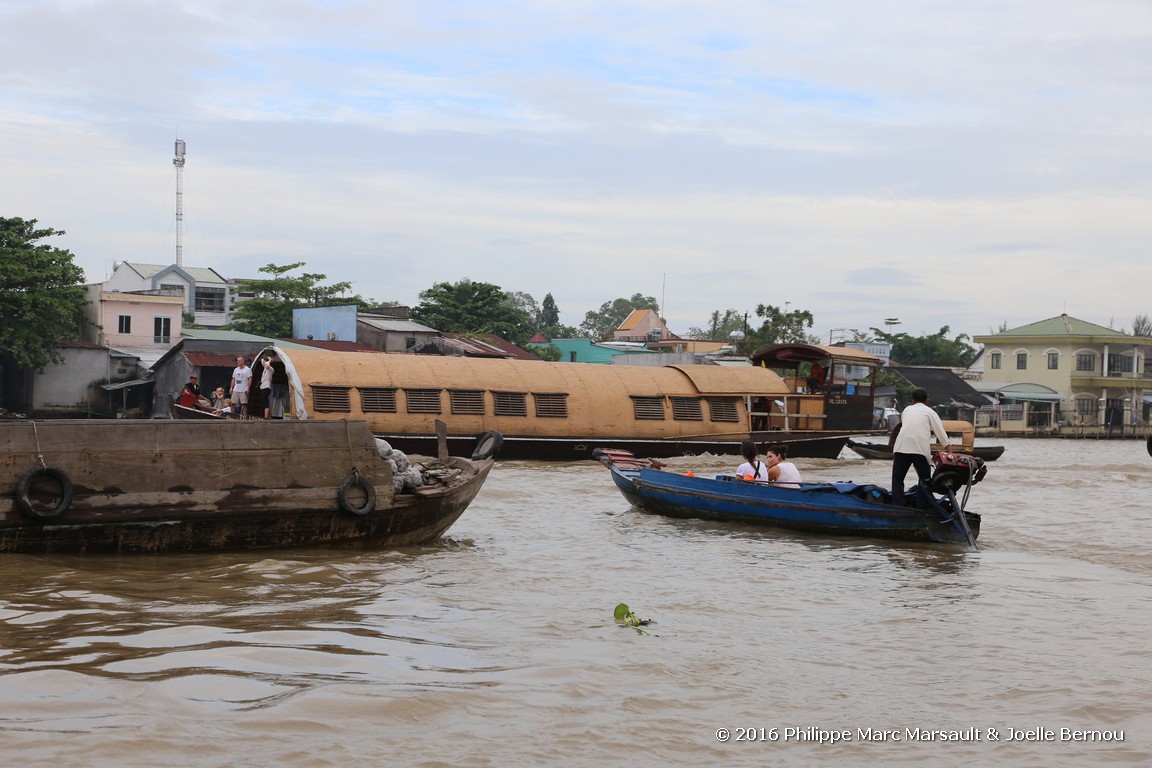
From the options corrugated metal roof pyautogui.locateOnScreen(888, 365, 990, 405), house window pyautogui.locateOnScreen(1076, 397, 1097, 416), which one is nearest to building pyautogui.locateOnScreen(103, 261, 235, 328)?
corrugated metal roof pyautogui.locateOnScreen(888, 365, 990, 405)

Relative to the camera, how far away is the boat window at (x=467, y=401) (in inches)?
782

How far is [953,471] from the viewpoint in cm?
1144

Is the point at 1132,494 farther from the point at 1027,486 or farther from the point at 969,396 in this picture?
the point at 969,396

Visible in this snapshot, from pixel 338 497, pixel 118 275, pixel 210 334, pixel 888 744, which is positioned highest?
pixel 118 275

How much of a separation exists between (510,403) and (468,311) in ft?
83.8

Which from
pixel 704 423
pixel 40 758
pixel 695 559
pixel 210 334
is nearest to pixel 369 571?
pixel 695 559

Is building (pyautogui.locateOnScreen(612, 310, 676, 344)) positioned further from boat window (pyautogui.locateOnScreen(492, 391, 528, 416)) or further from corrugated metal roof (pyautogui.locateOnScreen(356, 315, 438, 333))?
boat window (pyautogui.locateOnScreen(492, 391, 528, 416))

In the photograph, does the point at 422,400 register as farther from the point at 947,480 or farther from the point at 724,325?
the point at 724,325

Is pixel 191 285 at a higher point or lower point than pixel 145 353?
higher

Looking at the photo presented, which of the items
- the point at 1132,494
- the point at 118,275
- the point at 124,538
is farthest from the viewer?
the point at 118,275

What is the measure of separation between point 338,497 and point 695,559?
3.42m

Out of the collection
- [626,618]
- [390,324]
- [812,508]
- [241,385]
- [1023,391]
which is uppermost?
[390,324]

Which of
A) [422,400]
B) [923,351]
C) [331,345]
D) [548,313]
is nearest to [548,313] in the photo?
[548,313]

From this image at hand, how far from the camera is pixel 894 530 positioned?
11.6 metres
